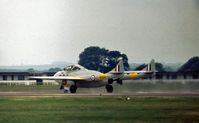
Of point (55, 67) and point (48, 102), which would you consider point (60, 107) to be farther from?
point (55, 67)

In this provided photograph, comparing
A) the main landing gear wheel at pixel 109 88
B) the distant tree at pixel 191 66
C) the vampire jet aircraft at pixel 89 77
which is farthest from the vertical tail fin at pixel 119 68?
the distant tree at pixel 191 66

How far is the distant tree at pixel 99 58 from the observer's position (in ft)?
99.9

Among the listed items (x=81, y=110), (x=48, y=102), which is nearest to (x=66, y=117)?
(x=81, y=110)

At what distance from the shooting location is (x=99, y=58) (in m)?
32.1

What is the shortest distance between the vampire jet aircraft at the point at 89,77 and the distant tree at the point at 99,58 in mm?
564

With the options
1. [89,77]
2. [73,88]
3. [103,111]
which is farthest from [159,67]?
[103,111]

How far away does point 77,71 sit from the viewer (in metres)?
32.2

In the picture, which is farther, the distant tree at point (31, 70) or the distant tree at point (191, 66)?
the distant tree at point (31, 70)

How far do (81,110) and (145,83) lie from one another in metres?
11.8

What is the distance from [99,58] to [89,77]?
1262mm

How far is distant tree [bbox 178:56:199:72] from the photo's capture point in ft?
83.7

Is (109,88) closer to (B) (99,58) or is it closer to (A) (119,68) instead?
(A) (119,68)

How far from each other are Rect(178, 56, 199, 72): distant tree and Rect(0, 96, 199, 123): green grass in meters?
4.02

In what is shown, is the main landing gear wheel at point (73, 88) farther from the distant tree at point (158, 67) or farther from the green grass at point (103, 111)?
the green grass at point (103, 111)
